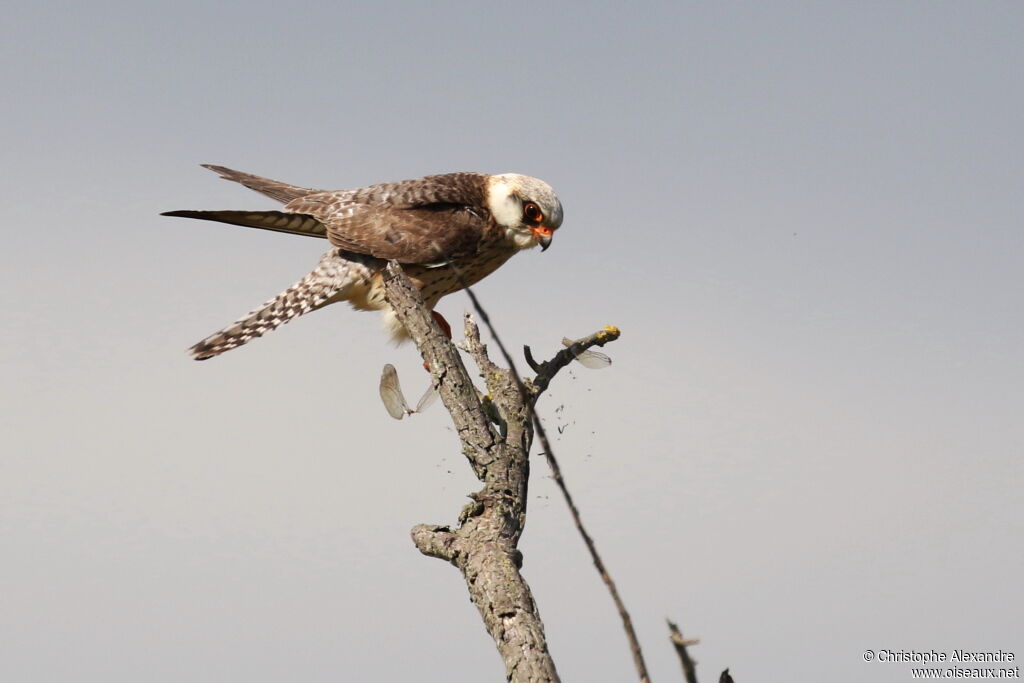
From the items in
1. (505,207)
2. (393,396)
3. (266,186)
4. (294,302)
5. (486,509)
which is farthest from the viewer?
(266,186)

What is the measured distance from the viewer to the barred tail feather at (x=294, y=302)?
691cm

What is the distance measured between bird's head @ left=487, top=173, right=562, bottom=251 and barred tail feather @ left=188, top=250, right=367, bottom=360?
125 cm

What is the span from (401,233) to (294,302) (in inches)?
36.7

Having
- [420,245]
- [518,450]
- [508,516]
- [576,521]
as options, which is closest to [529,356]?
[518,450]

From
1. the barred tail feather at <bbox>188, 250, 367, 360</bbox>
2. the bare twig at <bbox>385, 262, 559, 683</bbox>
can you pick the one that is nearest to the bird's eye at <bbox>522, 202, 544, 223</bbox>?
the barred tail feather at <bbox>188, 250, 367, 360</bbox>

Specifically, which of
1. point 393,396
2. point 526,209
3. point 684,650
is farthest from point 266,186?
point 684,650

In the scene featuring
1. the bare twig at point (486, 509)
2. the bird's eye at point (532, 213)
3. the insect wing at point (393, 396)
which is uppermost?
the bird's eye at point (532, 213)

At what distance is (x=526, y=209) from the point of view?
7832mm

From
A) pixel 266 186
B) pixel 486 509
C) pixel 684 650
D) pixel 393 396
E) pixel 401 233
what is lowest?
pixel 684 650

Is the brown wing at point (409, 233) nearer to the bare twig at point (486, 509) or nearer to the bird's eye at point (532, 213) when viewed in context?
the bird's eye at point (532, 213)

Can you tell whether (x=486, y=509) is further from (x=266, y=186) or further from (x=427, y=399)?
(x=266, y=186)

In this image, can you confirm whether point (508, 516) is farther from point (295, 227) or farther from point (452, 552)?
point (295, 227)

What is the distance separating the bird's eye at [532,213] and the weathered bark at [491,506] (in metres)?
2.58

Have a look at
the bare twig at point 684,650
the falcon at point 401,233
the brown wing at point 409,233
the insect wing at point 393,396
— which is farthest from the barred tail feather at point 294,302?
the bare twig at point 684,650
